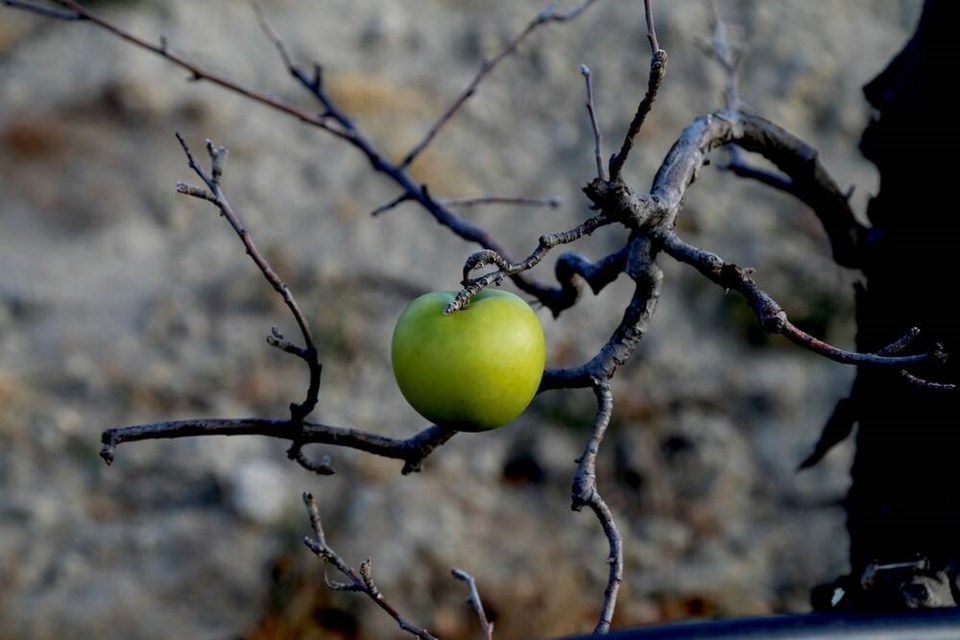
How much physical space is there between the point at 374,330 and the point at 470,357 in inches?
154

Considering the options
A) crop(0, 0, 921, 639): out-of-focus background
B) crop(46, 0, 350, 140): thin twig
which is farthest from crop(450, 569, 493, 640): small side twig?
crop(0, 0, 921, 639): out-of-focus background

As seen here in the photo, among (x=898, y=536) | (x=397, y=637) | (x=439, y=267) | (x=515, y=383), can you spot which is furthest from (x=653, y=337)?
(x=515, y=383)

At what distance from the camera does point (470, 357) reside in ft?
2.88

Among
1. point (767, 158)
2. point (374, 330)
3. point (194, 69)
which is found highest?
point (374, 330)

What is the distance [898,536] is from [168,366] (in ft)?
12.9

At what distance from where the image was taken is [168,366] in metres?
4.57

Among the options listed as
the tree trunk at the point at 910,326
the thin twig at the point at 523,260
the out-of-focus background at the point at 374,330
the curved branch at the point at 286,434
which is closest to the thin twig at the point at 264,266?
the curved branch at the point at 286,434

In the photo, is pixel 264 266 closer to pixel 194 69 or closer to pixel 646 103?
pixel 646 103

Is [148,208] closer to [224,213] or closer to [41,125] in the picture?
[41,125]

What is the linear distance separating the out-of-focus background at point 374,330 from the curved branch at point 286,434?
2.87m

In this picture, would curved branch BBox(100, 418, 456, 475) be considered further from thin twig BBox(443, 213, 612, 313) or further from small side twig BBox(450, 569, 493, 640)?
thin twig BBox(443, 213, 612, 313)

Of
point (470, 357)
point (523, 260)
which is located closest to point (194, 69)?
point (470, 357)

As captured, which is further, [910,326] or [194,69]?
[194,69]

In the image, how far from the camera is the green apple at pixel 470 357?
88 cm
